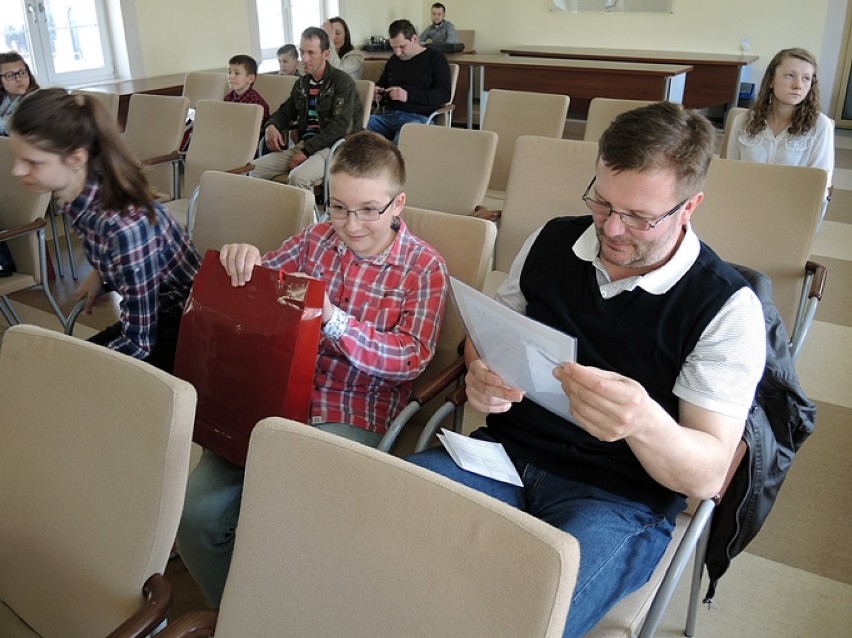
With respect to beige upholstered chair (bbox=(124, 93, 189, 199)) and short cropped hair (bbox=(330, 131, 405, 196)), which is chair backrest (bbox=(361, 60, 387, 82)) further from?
short cropped hair (bbox=(330, 131, 405, 196))

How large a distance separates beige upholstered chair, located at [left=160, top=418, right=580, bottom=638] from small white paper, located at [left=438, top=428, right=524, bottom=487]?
469 mm

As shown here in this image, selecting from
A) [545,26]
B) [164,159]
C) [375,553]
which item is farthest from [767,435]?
[545,26]

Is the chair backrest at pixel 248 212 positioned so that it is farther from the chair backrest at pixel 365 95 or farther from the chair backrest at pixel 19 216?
the chair backrest at pixel 365 95

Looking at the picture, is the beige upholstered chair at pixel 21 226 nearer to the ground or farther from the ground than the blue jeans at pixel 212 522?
farther from the ground

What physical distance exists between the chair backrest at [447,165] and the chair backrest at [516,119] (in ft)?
1.82

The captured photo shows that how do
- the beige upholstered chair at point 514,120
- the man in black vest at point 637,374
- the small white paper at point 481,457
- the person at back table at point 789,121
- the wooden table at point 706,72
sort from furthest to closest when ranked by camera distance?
the wooden table at point 706,72 → the beige upholstered chair at point 514,120 → the person at back table at point 789,121 → the small white paper at point 481,457 → the man in black vest at point 637,374

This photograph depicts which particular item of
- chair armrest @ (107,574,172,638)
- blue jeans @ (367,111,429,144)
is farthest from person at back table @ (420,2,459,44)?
chair armrest @ (107,574,172,638)

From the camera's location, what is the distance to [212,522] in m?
1.50

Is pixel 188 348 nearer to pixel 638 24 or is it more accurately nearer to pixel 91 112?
pixel 91 112

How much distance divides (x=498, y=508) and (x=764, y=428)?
0.72m

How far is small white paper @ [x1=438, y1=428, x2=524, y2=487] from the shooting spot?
1.36 meters

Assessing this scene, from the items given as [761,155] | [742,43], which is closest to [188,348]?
[761,155]

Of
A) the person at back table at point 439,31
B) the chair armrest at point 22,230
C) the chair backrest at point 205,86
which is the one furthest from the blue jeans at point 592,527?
the person at back table at point 439,31

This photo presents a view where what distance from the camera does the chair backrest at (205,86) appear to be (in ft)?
16.5
